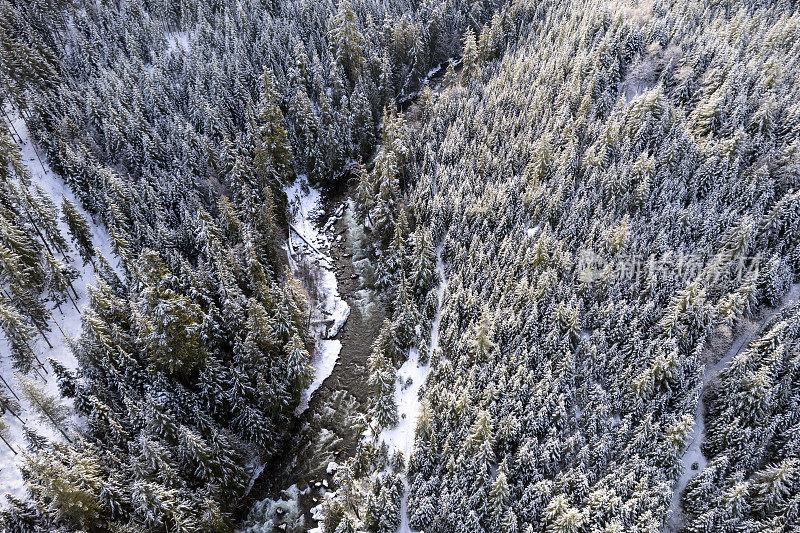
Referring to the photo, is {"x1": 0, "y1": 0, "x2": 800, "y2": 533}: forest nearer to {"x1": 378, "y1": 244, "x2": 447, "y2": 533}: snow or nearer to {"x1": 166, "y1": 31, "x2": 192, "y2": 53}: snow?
{"x1": 378, "y1": 244, "x2": 447, "y2": 533}: snow

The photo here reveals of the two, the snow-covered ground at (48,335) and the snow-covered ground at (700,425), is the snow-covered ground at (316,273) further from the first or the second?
the snow-covered ground at (700,425)

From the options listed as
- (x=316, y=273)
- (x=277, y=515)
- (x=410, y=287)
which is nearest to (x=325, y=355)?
(x=316, y=273)

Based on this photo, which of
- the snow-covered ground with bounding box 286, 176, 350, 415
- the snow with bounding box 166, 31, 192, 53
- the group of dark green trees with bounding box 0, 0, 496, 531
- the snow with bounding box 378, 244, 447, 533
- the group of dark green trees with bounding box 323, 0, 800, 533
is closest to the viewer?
the group of dark green trees with bounding box 323, 0, 800, 533

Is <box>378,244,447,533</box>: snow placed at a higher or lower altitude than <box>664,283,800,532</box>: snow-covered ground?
lower

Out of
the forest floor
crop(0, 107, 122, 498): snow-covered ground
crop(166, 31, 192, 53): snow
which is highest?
crop(166, 31, 192, 53): snow

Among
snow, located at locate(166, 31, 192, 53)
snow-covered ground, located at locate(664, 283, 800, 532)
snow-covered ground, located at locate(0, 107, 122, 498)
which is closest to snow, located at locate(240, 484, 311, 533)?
snow-covered ground, located at locate(0, 107, 122, 498)

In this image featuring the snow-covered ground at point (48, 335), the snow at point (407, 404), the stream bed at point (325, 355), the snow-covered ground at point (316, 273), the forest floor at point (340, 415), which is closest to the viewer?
the snow-covered ground at point (48, 335)

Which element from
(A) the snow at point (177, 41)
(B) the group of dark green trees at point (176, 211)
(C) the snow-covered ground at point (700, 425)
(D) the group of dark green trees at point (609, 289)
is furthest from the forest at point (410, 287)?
(A) the snow at point (177, 41)
